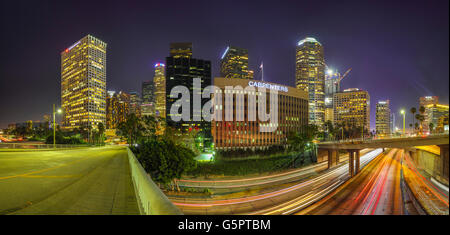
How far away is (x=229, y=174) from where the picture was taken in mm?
40438

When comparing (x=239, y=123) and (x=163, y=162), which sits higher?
(x=239, y=123)

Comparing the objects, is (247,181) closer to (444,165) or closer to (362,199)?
(362,199)

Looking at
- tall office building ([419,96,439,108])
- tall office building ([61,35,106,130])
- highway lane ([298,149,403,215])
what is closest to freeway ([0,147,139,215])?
tall office building ([419,96,439,108])

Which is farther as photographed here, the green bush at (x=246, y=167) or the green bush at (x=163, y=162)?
the green bush at (x=246, y=167)

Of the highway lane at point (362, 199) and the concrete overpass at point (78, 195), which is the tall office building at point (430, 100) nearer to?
the concrete overpass at point (78, 195)

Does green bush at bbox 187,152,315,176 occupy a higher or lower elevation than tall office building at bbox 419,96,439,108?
lower

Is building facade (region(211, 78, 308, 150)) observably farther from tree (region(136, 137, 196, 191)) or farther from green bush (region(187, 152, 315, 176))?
tree (region(136, 137, 196, 191))

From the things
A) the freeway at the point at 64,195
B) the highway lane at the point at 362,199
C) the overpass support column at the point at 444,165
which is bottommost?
the highway lane at the point at 362,199

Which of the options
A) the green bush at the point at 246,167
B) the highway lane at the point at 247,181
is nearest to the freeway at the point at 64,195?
the highway lane at the point at 247,181

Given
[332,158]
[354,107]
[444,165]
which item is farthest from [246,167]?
[354,107]

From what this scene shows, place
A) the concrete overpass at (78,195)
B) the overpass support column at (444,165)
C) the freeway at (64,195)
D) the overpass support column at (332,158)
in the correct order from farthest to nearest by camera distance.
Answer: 1. the overpass support column at (332,158)
2. the freeway at (64,195)
3. the concrete overpass at (78,195)
4. the overpass support column at (444,165)

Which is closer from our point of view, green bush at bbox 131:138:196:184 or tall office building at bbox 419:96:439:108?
tall office building at bbox 419:96:439:108
